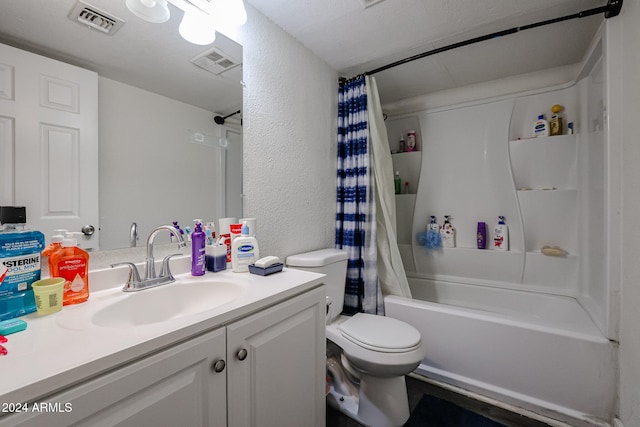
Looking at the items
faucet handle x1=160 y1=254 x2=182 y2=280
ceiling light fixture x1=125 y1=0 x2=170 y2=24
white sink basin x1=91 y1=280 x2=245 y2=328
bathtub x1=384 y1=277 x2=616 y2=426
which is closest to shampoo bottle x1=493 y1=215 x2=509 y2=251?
bathtub x1=384 y1=277 x2=616 y2=426

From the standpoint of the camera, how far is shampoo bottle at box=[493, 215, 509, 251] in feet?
7.04

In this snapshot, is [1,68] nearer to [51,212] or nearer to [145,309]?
[51,212]

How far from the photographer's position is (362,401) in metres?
1.35

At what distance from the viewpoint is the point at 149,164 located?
100 cm

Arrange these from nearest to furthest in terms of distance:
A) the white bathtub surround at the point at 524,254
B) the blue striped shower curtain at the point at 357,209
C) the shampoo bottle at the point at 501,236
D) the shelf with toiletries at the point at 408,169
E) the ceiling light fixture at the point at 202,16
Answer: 1. the ceiling light fixture at the point at 202,16
2. the white bathtub surround at the point at 524,254
3. the blue striped shower curtain at the point at 357,209
4. the shampoo bottle at the point at 501,236
5. the shelf with toiletries at the point at 408,169

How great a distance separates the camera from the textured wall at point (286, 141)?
1359 millimetres

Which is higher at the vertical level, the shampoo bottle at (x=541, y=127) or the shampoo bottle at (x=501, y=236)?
the shampoo bottle at (x=541, y=127)

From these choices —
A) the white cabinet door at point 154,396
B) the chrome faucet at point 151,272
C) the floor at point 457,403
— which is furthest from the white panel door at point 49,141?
the floor at point 457,403

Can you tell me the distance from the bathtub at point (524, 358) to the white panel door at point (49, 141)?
165 cm

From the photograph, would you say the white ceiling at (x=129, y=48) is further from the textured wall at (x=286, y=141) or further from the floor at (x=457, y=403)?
the floor at (x=457, y=403)

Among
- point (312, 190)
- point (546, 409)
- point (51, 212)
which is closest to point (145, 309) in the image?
point (51, 212)

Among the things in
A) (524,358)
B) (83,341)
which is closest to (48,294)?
(83,341)

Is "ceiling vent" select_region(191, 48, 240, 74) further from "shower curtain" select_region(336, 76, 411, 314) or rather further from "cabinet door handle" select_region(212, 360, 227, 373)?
"cabinet door handle" select_region(212, 360, 227, 373)

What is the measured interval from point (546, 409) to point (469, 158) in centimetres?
178
